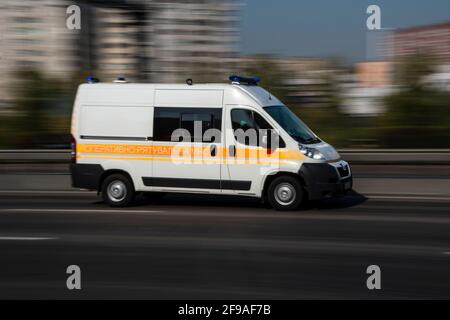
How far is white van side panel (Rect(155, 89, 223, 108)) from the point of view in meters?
11.7

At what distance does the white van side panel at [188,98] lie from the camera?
11.7 m

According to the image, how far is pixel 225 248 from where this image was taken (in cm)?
846

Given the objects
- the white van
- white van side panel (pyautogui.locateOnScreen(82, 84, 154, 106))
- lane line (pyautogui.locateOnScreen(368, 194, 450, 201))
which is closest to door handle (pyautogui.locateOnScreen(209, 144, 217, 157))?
the white van

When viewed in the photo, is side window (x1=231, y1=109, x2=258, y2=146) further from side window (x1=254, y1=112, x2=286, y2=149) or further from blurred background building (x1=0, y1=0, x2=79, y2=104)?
blurred background building (x1=0, y1=0, x2=79, y2=104)

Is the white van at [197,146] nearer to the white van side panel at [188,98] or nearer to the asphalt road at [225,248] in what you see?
the white van side panel at [188,98]

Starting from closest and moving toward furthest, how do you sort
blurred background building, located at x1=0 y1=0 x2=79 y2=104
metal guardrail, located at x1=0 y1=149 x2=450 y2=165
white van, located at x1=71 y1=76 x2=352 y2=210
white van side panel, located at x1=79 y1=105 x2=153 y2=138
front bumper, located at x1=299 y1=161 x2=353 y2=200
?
front bumper, located at x1=299 y1=161 x2=353 y2=200 → white van, located at x1=71 y1=76 x2=352 y2=210 → white van side panel, located at x1=79 y1=105 x2=153 y2=138 → metal guardrail, located at x1=0 y1=149 x2=450 y2=165 → blurred background building, located at x1=0 y1=0 x2=79 y2=104

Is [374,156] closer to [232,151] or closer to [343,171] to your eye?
[343,171]

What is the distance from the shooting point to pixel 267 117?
1147 centimetres

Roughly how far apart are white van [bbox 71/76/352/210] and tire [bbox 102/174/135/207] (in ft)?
0.06

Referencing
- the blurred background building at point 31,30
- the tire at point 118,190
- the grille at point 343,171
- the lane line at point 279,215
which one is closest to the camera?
the lane line at point 279,215

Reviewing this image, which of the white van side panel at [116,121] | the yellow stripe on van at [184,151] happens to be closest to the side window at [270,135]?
the yellow stripe on van at [184,151]

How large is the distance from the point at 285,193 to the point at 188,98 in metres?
2.29

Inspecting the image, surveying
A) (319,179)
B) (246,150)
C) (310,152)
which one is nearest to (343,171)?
(319,179)

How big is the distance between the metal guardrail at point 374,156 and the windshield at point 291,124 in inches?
204
